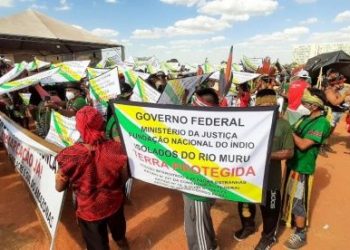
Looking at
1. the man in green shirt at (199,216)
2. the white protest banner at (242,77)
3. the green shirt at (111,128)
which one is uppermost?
the white protest banner at (242,77)

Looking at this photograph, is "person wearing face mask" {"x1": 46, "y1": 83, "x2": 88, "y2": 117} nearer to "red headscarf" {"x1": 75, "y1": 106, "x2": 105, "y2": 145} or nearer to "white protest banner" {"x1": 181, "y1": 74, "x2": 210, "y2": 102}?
"white protest banner" {"x1": 181, "y1": 74, "x2": 210, "y2": 102}

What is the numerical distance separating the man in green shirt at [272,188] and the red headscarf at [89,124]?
161cm

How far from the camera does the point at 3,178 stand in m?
6.36

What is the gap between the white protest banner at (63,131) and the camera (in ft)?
15.0

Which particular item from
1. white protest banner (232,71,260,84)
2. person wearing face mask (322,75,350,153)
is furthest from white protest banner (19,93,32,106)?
person wearing face mask (322,75,350,153)

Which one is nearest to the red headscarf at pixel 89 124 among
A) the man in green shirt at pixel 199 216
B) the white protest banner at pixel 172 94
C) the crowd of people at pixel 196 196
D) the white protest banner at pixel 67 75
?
the crowd of people at pixel 196 196

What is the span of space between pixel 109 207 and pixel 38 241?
1757 mm

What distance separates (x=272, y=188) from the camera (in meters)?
3.50

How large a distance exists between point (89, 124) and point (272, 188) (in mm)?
2051

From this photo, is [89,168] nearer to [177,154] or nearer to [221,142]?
[177,154]

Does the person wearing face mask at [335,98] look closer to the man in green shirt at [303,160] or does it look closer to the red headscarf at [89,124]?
the man in green shirt at [303,160]

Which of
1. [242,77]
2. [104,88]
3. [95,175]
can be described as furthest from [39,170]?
[242,77]

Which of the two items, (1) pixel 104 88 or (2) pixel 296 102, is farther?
→ (1) pixel 104 88

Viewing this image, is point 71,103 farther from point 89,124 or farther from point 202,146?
point 202,146
